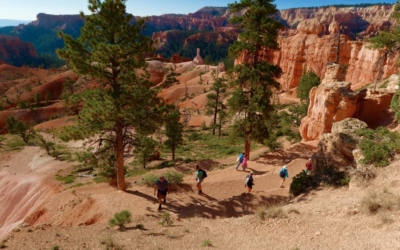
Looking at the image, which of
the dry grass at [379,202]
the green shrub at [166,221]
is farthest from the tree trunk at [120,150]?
the dry grass at [379,202]

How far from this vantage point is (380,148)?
1096 cm

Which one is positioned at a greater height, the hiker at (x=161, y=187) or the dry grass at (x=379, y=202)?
the dry grass at (x=379, y=202)

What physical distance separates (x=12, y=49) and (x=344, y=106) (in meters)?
196

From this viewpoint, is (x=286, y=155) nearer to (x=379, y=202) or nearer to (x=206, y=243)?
(x=379, y=202)

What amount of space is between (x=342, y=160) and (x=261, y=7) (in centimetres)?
1003

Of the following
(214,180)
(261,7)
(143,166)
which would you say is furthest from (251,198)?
(143,166)

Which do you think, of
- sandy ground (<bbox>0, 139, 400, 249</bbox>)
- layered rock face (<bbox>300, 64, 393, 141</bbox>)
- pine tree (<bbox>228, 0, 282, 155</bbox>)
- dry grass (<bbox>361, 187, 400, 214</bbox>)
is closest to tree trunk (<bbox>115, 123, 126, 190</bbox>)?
sandy ground (<bbox>0, 139, 400, 249</bbox>)

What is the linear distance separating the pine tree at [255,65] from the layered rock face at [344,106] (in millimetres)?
5994

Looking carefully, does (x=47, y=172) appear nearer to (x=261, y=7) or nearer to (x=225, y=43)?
(x=261, y=7)

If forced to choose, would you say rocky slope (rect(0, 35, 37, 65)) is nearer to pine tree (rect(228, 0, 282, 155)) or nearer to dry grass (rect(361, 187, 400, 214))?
pine tree (rect(228, 0, 282, 155))

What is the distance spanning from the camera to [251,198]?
1329cm

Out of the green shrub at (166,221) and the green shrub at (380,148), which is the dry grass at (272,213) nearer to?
the green shrub at (166,221)

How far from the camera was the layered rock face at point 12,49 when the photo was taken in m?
164

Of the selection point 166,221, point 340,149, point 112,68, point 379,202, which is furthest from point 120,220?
point 340,149
